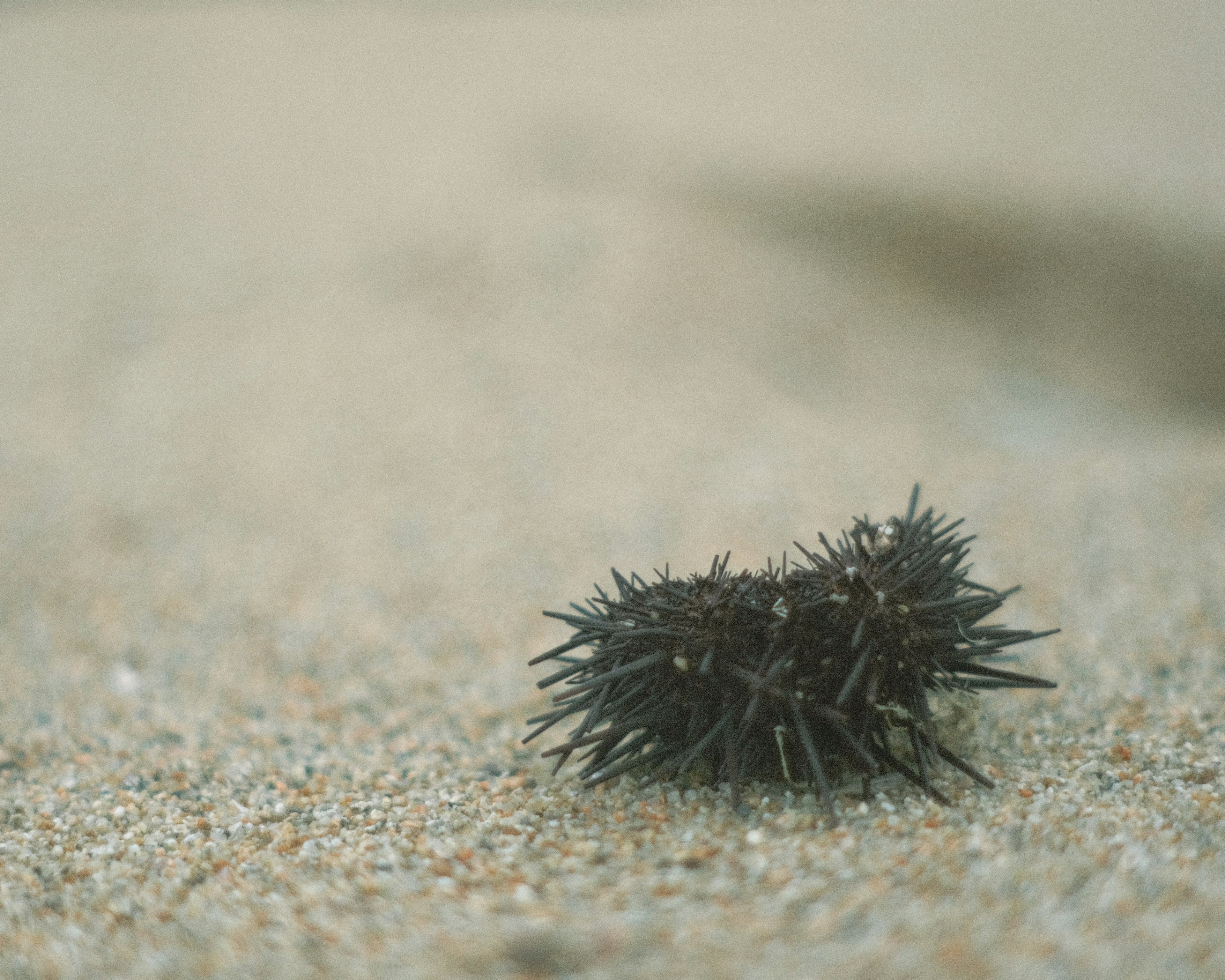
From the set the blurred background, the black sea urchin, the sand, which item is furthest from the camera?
the blurred background

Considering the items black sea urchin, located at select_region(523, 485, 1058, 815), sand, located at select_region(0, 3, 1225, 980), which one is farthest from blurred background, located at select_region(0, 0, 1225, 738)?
black sea urchin, located at select_region(523, 485, 1058, 815)

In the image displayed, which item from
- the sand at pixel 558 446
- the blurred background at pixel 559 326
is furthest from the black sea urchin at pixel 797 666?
the blurred background at pixel 559 326

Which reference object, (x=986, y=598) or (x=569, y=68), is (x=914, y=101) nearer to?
(x=569, y=68)

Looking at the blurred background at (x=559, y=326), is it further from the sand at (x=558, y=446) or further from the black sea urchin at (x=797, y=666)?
the black sea urchin at (x=797, y=666)

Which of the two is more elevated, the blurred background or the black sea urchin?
the blurred background

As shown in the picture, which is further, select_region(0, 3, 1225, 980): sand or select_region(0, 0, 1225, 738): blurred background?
select_region(0, 0, 1225, 738): blurred background

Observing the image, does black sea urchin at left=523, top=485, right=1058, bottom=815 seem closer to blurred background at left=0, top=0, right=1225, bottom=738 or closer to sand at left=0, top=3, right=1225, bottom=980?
sand at left=0, top=3, right=1225, bottom=980

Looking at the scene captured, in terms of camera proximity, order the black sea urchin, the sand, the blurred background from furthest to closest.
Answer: the blurred background → the black sea urchin → the sand
